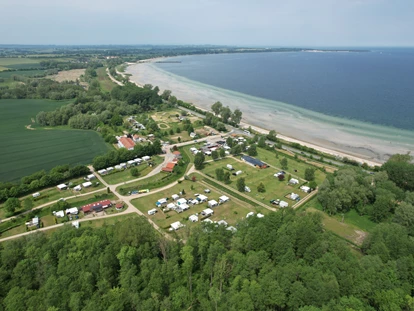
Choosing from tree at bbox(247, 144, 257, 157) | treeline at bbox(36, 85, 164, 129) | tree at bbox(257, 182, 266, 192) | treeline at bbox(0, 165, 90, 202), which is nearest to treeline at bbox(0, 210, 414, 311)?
tree at bbox(257, 182, 266, 192)

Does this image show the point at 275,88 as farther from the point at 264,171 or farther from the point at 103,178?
the point at 103,178

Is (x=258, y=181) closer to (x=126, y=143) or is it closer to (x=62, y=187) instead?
(x=126, y=143)

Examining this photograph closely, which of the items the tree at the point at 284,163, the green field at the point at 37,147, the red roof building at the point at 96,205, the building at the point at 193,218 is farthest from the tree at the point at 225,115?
the red roof building at the point at 96,205

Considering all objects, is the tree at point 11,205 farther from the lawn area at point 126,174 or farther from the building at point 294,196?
the building at point 294,196

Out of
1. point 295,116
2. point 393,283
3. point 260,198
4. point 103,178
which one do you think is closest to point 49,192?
point 103,178

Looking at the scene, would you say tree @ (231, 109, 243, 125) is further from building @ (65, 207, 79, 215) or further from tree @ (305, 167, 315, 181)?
building @ (65, 207, 79, 215)

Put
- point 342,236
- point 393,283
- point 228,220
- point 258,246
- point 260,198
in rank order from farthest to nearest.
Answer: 1. point 260,198
2. point 228,220
3. point 342,236
4. point 258,246
5. point 393,283
